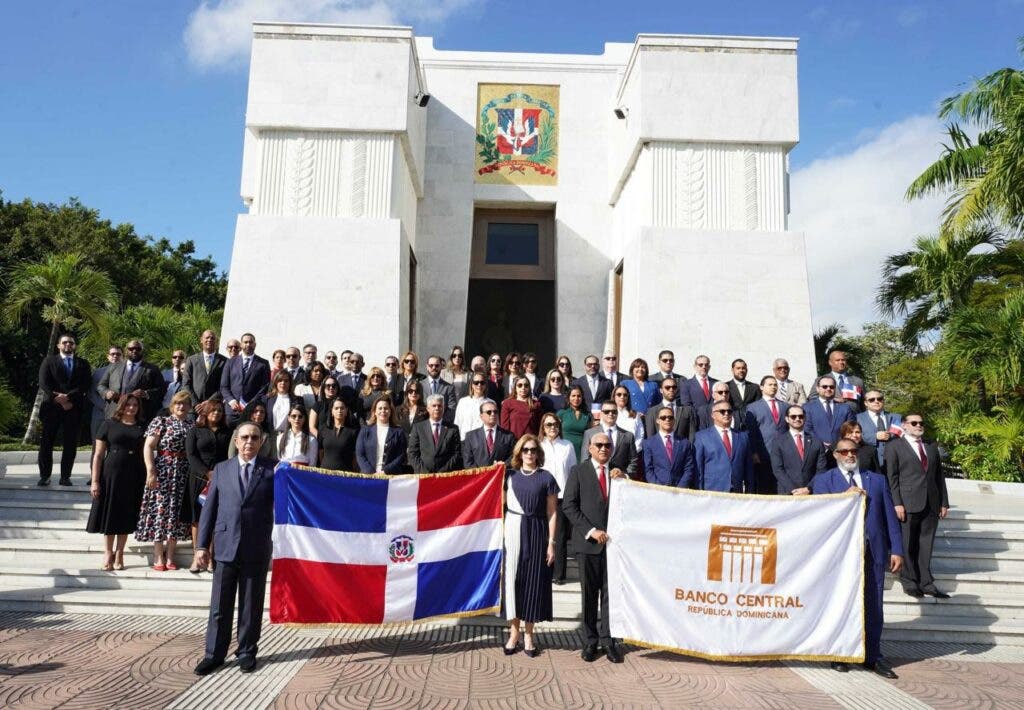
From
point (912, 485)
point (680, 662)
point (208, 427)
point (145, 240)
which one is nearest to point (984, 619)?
point (912, 485)

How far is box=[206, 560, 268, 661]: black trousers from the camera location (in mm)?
4977

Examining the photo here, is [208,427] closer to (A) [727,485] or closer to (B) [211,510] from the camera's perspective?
(B) [211,510]

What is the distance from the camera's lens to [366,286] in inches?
504

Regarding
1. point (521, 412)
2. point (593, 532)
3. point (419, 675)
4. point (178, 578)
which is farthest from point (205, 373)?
point (593, 532)

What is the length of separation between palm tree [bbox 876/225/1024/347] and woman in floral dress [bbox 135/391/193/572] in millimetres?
13976

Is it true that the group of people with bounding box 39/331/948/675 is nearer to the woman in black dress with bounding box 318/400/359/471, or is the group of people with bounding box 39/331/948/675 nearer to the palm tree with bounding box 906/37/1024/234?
the woman in black dress with bounding box 318/400/359/471

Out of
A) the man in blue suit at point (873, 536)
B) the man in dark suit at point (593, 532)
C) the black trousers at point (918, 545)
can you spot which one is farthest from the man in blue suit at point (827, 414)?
the man in dark suit at point (593, 532)

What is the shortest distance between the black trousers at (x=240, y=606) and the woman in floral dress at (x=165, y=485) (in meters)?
2.04

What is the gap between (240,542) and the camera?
509 centimetres

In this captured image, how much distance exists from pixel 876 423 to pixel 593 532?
3993 millimetres

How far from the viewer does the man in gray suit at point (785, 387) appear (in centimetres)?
842

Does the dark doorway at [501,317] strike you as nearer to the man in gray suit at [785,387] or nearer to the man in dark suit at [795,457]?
the man in gray suit at [785,387]

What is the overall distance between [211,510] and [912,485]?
6.46m

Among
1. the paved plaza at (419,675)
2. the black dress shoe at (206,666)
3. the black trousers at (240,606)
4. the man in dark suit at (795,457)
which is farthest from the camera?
the man in dark suit at (795,457)
